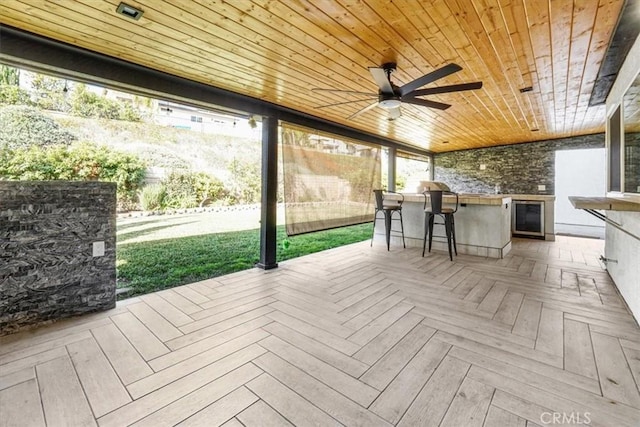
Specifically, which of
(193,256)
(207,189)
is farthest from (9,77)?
(193,256)

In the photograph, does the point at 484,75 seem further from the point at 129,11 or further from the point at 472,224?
the point at 129,11

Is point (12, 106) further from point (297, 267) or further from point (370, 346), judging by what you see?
point (370, 346)

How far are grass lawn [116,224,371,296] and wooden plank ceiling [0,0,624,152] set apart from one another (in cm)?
235

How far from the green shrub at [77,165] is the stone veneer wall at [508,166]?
8.28m

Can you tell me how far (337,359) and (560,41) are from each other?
3084 millimetres

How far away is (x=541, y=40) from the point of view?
2287 millimetres

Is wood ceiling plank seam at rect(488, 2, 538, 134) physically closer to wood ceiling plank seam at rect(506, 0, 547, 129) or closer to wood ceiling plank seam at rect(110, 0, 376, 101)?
wood ceiling plank seam at rect(506, 0, 547, 129)

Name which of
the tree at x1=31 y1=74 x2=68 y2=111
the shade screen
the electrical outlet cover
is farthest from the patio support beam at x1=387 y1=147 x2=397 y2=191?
the tree at x1=31 y1=74 x2=68 y2=111

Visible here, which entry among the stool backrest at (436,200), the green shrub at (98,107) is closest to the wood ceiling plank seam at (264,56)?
the stool backrest at (436,200)

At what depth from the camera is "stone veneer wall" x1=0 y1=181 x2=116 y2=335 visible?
213cm

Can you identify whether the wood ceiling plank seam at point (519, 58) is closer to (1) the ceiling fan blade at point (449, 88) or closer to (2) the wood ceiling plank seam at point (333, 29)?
(1) the ceiling fan blade at point (449, 88)

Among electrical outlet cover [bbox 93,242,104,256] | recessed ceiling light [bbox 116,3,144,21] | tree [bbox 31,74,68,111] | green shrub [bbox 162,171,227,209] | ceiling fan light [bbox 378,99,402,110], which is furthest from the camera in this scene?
green shrub [bbox 162,171,227,209]

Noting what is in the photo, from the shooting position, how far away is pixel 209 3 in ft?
5.97

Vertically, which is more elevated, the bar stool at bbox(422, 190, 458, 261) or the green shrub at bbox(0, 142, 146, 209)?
the green shrub at bbox(0, 142, 146, 209)
